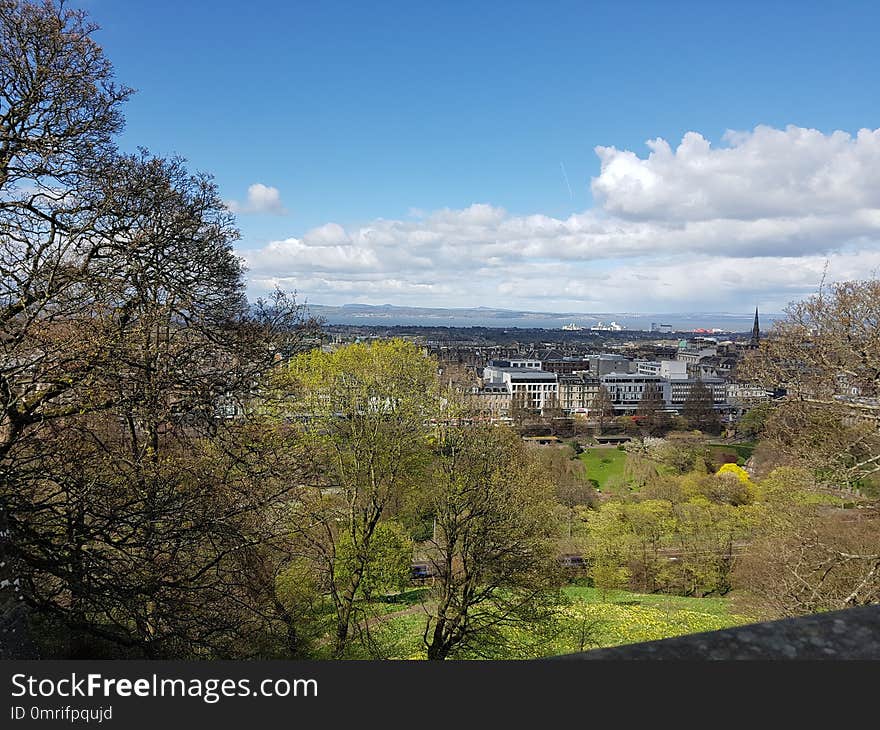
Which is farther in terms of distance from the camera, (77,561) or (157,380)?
(157,380)

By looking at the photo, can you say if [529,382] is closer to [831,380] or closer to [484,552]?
[484,552]

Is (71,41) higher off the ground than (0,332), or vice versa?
(71,41)

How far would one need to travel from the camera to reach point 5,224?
780 centimetres

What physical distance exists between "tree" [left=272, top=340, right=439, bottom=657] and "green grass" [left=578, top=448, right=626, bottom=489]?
3677 centimetres

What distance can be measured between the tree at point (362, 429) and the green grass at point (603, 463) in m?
36.8

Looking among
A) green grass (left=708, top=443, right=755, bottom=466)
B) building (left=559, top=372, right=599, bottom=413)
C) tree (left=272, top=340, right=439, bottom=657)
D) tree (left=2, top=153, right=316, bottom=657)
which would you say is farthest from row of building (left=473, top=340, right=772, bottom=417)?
tree (left=2, top=153, right=316, bottom=657)

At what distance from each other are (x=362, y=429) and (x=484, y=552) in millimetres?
4737

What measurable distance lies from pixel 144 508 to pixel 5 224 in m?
4.17

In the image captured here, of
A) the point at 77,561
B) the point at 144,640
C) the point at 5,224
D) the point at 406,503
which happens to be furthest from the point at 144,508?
the point at 406,503

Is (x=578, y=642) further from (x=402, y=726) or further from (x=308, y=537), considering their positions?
(x=402, y=726)

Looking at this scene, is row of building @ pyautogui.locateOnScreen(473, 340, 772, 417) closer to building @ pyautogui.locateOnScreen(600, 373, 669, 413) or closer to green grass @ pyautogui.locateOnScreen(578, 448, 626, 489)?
building @ pyautogui.locateOnScreen(600, 373, 669, 413)

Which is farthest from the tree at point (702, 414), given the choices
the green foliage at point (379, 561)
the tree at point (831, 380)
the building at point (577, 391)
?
the tree at point (831, 380)

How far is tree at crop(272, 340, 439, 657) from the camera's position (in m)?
15.4

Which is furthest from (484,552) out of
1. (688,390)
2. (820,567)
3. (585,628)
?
(688,390)
